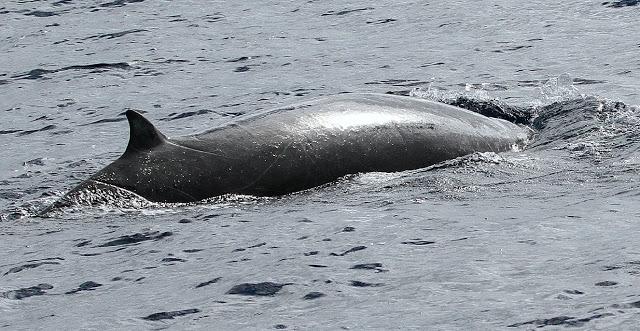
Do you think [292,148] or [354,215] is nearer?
[354,215]

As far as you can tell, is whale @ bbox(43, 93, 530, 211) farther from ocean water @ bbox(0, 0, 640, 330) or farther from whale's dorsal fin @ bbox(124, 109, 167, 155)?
ocean water @ bbox(0, 0, 640, 330)

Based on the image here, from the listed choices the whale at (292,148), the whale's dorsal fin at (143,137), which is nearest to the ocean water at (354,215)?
the whale at (292,148)

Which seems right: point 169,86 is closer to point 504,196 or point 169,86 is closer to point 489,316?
point 504,196

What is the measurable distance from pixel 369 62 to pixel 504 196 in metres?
8.49

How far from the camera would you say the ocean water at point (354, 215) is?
8922mm

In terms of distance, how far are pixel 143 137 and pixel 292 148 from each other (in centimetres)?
135

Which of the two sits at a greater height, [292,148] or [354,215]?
[292,148]

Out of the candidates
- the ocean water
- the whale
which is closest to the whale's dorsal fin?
the whale

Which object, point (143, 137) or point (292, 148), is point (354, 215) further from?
point (143, 137)

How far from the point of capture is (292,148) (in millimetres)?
12000

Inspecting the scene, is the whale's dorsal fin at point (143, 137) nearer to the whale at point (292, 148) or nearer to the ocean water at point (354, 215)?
the whale at point (292, 148)

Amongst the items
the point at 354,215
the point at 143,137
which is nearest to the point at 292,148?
the point at 354,215

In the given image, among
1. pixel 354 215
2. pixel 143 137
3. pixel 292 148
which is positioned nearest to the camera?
pixel 354 215

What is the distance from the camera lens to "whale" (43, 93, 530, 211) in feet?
38.0
